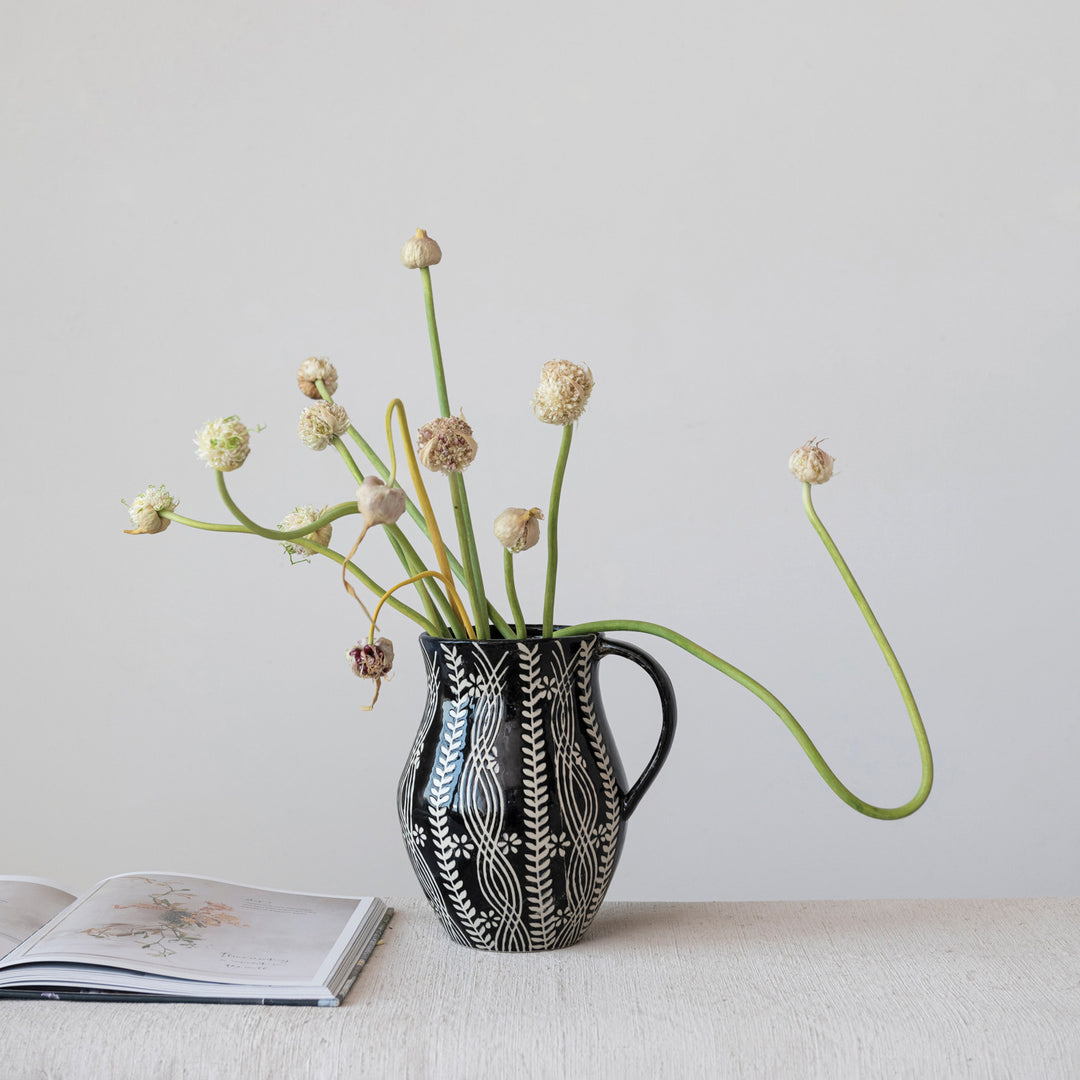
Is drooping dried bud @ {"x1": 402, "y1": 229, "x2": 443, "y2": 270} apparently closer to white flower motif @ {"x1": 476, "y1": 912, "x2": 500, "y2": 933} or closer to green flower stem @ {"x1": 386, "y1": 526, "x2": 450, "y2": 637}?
green flower stem @ {"x1": 386, "y1": 526, "x2": 450, "y2": 637}

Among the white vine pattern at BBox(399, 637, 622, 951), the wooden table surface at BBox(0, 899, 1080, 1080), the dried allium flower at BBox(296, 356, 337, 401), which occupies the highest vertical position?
the dried allium flower at BBox(296, 356, 337, 401)

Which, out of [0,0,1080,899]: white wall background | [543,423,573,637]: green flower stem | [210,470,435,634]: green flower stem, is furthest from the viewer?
[0,0,1080,899]: white wall background

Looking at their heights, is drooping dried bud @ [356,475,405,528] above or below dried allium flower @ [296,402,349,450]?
below

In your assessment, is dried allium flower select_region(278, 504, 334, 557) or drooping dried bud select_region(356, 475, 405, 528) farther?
dried allium flower select_region(278, 504, 334, 557)

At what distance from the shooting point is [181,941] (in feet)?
2.32

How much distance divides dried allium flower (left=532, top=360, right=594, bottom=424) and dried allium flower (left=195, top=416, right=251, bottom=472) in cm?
16

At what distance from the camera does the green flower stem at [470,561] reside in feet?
2.24

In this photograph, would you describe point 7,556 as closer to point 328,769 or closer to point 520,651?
point 328,769

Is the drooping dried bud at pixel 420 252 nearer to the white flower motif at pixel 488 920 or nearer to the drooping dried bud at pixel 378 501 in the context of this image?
the drooping dried bud at pixel 378 501

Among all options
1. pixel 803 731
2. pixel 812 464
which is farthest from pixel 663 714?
pixel 812 464

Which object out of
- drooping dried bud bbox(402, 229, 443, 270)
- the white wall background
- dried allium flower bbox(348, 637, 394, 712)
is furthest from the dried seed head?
the white wall background

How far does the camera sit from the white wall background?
1546 millimetres

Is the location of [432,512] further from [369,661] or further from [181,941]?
[181,941]

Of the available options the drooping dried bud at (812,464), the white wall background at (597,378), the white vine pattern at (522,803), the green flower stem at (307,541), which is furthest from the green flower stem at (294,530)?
the white wall background at (597,378)
